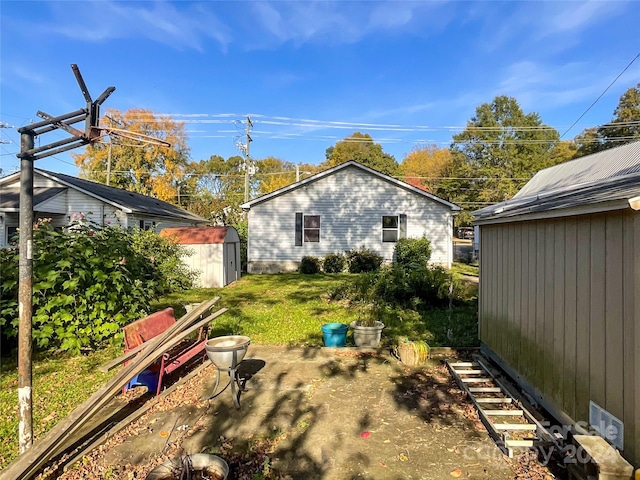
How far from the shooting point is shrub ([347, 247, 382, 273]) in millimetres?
17328

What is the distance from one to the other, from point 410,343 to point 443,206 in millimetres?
13225

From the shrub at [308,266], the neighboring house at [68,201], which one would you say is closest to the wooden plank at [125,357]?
the shrub at [308,266]


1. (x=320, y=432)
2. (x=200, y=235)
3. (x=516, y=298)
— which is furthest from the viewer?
(x=200, y=235)

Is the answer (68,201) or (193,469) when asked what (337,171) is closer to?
(68,201)

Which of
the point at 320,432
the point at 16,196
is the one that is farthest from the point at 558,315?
the point at 16,196

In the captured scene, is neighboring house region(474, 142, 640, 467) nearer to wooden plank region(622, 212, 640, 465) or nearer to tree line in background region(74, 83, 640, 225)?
wooden plank region(622, 212, 640, 465)

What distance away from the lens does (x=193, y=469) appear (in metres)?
2.80

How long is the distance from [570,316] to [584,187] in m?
1.68

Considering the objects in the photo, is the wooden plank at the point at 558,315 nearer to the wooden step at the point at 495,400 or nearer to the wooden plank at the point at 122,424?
the wooden step at the point at 495,400

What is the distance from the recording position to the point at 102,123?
10.5 ft

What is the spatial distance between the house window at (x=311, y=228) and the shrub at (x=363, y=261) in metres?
1.85

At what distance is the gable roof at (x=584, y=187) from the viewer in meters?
2.86

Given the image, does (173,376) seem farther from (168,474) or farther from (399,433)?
(399,433)

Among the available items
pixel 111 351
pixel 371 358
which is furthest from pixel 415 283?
pixel 111 351
